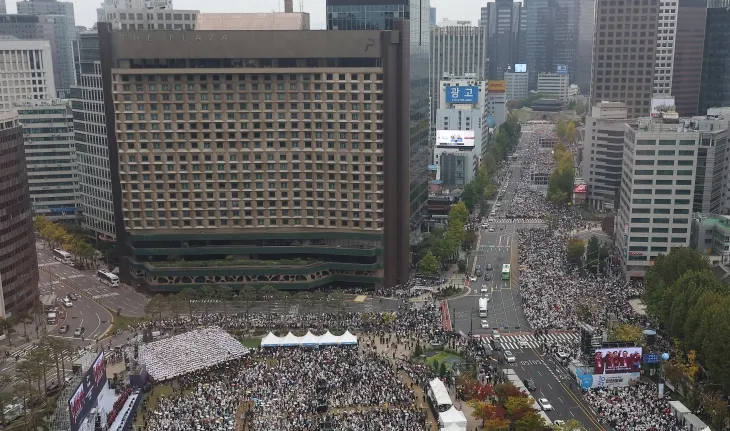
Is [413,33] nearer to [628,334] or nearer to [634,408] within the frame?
[628,334]

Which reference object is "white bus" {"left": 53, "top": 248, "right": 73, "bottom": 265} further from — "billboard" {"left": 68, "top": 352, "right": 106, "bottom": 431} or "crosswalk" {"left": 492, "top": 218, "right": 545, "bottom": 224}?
"crosswalk" {"left": 492, "top": 218, "right": 545, "bottom": 224}

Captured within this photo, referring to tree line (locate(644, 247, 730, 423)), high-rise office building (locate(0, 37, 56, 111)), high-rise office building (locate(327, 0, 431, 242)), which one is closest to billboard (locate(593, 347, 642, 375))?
tree line (locate(644, 247, 730, 423))

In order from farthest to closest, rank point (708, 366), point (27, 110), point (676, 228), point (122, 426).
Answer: point (27, 110)
point (676, 228)
point (708, 366)
point (122, 426)

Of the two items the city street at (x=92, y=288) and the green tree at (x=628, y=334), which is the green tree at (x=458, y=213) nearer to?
the green tree at (x=628, y=334)

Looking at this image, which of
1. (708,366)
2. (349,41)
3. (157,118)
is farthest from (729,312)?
(157,118)

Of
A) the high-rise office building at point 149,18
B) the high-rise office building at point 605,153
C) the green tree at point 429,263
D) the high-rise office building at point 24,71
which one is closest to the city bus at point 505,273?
the green tree at point 429,263

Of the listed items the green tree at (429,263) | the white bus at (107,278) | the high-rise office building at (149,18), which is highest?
the high-rise office building at (149,18)

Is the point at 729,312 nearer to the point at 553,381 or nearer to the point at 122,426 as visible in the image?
the point at 553,381
